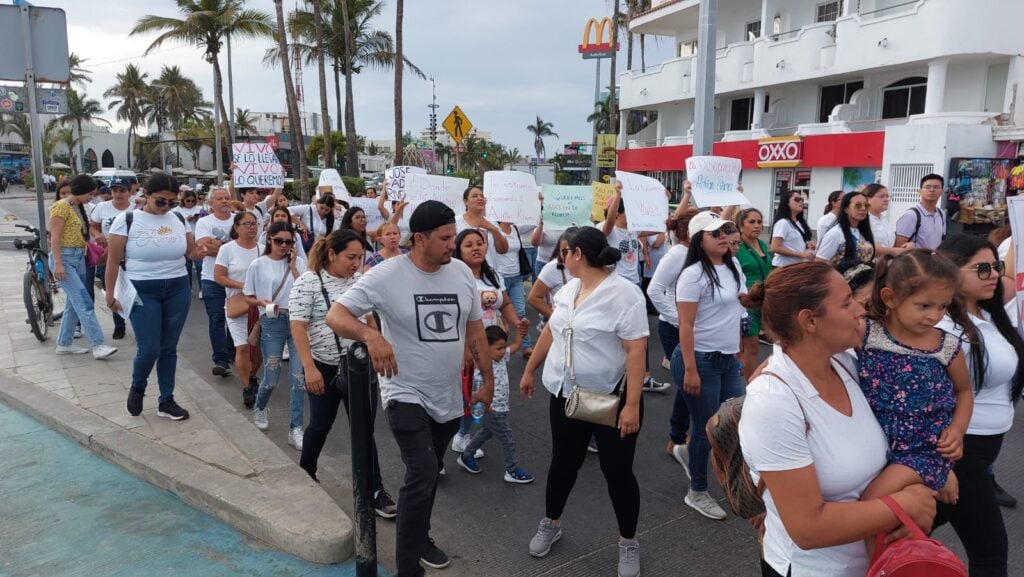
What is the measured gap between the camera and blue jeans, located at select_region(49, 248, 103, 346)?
703cm

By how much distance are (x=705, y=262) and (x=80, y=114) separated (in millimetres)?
87846

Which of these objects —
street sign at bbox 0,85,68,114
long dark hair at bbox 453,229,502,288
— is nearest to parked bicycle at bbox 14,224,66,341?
street sign at bbox 0,85,68,114

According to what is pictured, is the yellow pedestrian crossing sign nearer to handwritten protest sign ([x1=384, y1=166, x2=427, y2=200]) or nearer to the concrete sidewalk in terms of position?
handwritten protest sign ([x1=384, y1=166, x2=427, y2=200])

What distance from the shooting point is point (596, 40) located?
122 feet

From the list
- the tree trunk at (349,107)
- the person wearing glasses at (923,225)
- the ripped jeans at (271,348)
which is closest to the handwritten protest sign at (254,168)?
the ripped jeans at (271,348)

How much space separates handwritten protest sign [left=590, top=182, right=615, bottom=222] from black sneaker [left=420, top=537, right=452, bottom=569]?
5.85 metres

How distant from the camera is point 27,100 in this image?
7.69 m

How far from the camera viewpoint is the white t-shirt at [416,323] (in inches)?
129

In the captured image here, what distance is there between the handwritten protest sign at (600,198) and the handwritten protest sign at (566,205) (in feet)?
0.22

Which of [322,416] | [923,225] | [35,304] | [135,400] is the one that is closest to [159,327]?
[135,400]

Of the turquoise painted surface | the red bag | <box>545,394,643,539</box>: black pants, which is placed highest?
the red bag

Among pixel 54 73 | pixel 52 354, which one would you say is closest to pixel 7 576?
pixel 52 354

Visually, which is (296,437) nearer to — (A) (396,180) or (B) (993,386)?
(B) (993,386)

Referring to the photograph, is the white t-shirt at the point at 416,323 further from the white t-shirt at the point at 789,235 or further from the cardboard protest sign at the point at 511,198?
the white t-shirt at the point at 789,235
